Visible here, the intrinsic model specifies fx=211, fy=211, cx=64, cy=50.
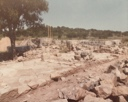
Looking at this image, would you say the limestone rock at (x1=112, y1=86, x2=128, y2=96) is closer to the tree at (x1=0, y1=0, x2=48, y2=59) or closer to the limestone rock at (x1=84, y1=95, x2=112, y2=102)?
the limestone rock at (x1=84, y1=95, x2=112, y2=102)

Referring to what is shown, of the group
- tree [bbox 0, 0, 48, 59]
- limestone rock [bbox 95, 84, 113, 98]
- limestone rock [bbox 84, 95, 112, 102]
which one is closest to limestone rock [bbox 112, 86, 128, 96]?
limestone rock [bbox 95, 84, 113, 98]

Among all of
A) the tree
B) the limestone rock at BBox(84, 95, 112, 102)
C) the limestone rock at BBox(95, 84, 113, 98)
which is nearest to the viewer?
the limestone rock at BBox(84, 95, 112, 102)

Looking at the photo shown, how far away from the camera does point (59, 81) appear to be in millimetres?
8336

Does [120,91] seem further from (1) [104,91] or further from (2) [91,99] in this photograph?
(2) [91,99]

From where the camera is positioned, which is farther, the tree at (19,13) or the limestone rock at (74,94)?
the tree at (19,13)

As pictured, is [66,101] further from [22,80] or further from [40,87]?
[22,80]

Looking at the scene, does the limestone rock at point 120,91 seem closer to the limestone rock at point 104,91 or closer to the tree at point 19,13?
the limestone rock at point 104,91

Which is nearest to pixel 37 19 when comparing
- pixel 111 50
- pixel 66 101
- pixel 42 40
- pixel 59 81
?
pixel 42 40

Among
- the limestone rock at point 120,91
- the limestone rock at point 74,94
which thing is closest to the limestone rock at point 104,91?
the limestone rock at point 120,91

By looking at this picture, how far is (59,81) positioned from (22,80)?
144 centimetres

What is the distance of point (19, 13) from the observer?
19812 millimetres

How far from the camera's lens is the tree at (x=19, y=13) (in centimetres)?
1844

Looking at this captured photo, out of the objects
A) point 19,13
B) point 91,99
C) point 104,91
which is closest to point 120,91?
point 104,91

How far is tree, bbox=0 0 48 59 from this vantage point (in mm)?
18438
